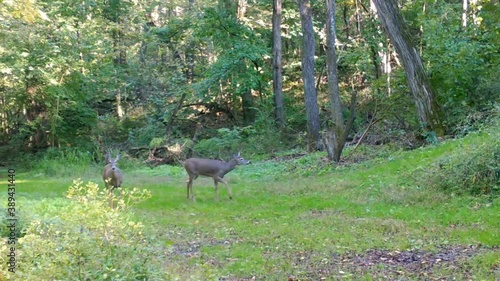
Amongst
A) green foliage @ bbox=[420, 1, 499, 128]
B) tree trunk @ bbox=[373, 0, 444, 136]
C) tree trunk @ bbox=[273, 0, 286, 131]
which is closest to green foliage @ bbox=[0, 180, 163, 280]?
tree trunk @ bbox=[373, 0, 444, 136]

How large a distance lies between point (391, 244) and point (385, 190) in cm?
385

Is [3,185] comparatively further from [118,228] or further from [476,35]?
[476,35]

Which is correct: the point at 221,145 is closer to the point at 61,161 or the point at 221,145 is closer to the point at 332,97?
the point at 332,97

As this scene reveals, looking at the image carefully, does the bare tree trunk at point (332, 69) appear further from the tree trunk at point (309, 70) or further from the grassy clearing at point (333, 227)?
the grassy clearing at point (333, 227)

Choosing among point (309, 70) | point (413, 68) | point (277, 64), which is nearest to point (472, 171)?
point (413, 68)

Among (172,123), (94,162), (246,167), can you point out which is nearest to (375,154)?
(246,167)

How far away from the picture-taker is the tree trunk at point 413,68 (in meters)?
16.4

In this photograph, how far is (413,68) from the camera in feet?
54.2

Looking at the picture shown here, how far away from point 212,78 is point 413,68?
1130cm

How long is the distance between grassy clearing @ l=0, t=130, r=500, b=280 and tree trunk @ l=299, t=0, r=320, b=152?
622 cm

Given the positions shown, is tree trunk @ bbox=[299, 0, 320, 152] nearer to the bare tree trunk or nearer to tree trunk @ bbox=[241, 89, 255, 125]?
the bare tree trunk

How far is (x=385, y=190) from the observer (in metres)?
12.0

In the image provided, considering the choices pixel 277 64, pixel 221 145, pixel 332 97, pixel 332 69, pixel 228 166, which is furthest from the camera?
pixel 277 64

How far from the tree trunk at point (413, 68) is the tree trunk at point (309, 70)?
12.9 ft
